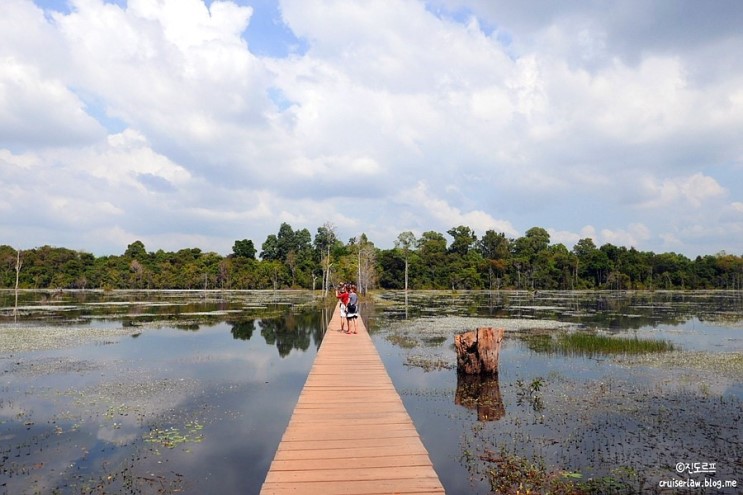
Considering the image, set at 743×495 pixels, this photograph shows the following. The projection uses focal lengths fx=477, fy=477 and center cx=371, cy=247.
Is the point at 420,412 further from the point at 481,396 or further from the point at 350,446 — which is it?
the point at 350,446

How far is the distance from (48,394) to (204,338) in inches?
407

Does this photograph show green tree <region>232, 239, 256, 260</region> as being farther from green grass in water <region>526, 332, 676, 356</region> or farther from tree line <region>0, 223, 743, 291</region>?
green grass in water <region>526, 332, 676, 356</region>

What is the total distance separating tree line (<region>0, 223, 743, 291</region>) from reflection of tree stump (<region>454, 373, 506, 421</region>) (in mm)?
73655

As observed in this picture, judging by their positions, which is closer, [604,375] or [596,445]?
[596,445]

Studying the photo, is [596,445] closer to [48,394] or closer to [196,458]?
[196,458]

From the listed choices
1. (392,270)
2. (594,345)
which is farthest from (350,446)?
(392,270)

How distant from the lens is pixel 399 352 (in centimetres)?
1839

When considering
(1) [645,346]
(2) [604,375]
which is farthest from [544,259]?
(2) [604,375]

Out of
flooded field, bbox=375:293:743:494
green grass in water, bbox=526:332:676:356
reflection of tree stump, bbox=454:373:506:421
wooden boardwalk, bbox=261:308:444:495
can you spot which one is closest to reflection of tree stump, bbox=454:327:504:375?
reflection of tree stump, bbox=454:373:506:421

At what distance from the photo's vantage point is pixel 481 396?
12.3 meters

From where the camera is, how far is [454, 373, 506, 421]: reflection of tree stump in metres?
10.9

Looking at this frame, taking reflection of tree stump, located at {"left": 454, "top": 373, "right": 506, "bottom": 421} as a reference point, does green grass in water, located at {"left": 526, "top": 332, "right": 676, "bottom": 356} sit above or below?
above

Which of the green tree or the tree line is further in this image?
the green tree

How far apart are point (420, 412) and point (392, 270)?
85.8m
